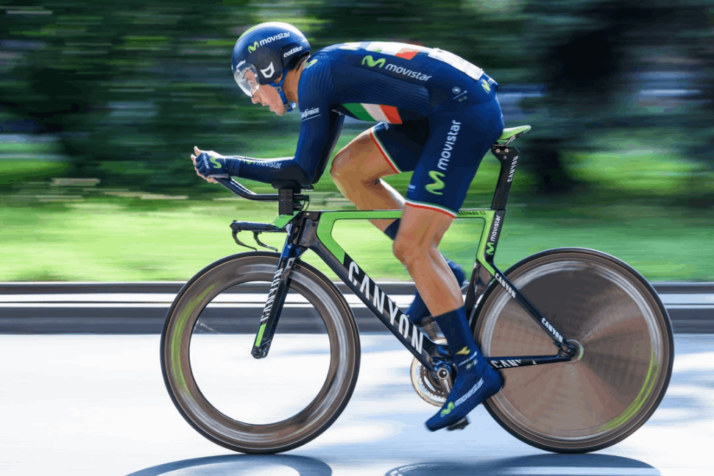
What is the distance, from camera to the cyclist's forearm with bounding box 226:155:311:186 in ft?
11.1

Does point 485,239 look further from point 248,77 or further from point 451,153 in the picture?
point 248,77

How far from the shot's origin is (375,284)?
3.55 m

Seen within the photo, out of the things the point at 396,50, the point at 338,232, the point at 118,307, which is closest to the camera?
the point at 396,50

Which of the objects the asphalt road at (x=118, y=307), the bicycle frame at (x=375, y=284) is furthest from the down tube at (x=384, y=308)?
the asphalt road at (x=118, y=307)

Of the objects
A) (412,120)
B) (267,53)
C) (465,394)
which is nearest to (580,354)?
(465,394)

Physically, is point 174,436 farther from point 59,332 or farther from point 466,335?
point 59,332

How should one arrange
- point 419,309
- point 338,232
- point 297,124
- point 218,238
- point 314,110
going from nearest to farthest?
point 314,110, point 419,309, point 338,232, point 218,238, point 297,124

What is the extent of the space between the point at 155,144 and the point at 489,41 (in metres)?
3.87

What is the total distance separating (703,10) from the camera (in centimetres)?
886

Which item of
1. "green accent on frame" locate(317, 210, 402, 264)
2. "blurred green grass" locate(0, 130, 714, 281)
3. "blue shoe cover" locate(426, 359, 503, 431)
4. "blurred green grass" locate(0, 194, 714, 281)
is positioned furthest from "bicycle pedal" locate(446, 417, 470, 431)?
"blurred green grass" locate(0, 194, 714, 281)

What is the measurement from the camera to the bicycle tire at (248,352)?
11.6ft

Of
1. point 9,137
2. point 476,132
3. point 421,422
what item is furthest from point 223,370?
point 9,137

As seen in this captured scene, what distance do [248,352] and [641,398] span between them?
159cm

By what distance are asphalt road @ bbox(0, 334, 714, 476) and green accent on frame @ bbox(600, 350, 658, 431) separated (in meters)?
0.15
